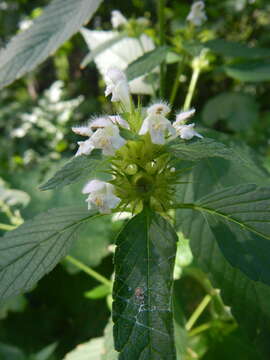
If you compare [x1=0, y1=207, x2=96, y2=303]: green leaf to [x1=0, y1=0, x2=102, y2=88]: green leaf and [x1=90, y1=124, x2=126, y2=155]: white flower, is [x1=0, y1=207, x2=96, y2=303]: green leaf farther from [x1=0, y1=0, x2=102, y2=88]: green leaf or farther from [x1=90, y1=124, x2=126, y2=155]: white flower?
[x1=0, y1=0, x2=102, y2=88]: green leaf

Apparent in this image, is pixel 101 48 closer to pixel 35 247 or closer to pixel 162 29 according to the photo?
pixel 162 29

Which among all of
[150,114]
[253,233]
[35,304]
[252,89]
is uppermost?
[150,114]

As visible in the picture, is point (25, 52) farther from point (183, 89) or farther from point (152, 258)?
point (183, 89)

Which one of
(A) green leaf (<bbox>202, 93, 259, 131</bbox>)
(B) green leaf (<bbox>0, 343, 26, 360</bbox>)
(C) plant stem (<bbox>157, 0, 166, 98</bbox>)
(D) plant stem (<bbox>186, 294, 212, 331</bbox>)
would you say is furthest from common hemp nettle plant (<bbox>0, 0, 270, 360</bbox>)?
(A) green leaf (<bbox>202, 93, 259, 131</bbox>)

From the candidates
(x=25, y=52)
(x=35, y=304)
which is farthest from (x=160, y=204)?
(x=35, y=304)

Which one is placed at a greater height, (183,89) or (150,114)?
(150,114)

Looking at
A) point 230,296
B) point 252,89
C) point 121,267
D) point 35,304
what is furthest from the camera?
point 252,89
